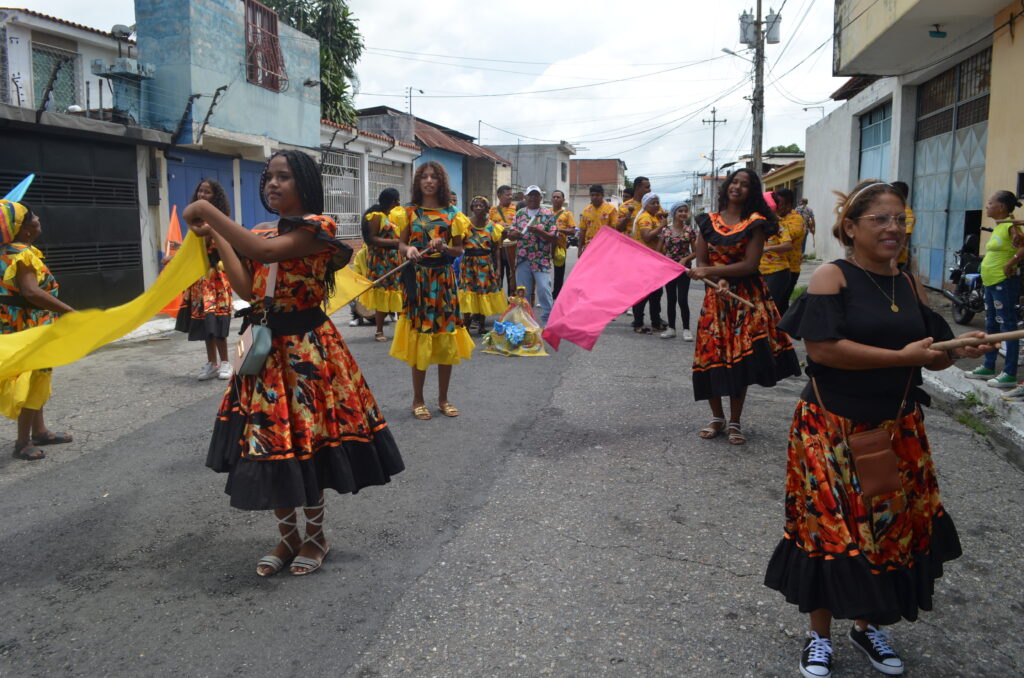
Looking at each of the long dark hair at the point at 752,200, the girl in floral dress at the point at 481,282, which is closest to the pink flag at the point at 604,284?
the long dark hair at the point at 752,200

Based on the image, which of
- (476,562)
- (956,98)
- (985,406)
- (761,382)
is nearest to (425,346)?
(761,382)

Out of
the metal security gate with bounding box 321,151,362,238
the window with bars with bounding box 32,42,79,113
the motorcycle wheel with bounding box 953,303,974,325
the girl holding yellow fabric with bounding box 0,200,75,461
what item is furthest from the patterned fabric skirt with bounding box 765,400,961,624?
the window with bars with bounding box 32,42,79,113

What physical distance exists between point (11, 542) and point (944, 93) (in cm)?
1437

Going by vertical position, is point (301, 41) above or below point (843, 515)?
above

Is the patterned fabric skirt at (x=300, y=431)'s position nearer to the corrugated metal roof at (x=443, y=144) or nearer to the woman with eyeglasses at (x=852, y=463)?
the woman with eyeglasses at (x=852, y=463)

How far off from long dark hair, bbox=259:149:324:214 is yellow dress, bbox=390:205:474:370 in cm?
272

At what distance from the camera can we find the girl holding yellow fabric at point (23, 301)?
4.84 metres

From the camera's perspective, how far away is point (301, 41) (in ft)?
61.3

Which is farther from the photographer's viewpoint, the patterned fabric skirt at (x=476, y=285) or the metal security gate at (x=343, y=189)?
the metal security gate at (x=343, y=189)

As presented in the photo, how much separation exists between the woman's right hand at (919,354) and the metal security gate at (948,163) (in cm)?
1031

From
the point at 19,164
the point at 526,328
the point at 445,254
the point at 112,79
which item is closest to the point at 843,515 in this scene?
the point at 445,254

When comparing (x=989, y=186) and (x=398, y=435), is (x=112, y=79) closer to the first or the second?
(x=398, y=435)

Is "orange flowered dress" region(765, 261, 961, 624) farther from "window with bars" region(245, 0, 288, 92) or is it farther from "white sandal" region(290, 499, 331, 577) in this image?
"window with bars" region(245, 0, 288, 92)

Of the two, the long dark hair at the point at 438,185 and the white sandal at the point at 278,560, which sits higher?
the long dark hair at the point at 438,185
